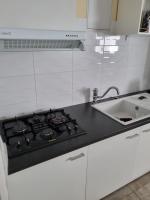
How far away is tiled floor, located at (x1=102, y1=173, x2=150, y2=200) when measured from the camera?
1722mm

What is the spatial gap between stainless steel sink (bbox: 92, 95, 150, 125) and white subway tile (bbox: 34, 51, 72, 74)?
51cm

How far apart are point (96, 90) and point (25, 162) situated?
1.04 m

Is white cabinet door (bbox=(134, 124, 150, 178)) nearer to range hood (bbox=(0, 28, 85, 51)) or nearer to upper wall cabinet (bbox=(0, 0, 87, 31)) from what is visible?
range hood (bbox=(0, 28, 85, 51))

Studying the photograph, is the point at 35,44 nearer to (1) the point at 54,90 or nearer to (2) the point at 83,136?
(1) the point at 54,90

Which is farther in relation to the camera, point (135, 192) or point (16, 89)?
point (135, 192)

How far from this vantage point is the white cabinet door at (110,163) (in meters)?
1.32

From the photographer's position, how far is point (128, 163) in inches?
63.2

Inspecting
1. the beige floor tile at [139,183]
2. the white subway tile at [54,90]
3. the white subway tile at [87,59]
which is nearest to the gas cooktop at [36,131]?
the white subway tile at [54,90]

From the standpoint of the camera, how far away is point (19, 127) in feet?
4.32

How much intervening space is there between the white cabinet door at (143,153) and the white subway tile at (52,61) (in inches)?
34.3

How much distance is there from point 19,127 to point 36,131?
0.15 m

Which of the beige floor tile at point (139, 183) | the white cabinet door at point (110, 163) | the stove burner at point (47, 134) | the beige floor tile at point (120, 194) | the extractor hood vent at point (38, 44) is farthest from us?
the beige floor tile at point (139, 183)

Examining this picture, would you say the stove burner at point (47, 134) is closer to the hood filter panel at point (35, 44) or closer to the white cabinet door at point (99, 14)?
Answer: the hood filter panel at point (35, 44)

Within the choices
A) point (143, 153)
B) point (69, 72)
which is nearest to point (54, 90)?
point (69, 72)
